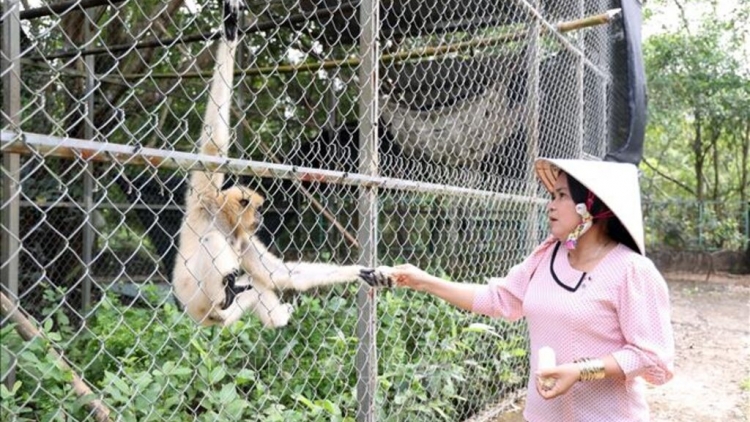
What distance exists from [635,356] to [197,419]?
5.86 ft

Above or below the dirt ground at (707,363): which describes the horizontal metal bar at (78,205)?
below

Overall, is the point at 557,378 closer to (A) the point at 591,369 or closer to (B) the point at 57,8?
(A) the point at 591,369

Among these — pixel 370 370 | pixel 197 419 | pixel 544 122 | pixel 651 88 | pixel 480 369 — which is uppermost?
pixel 651 88

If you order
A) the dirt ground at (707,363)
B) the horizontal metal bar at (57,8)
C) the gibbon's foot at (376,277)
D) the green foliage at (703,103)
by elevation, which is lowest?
the gibbon's foot at (376,277)

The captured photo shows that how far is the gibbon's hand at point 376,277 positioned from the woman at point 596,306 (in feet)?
1.81

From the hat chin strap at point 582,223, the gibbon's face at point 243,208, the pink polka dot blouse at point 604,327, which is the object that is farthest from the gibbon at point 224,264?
the hat chin strap at point 582,223

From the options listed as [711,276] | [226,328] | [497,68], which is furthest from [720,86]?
[226,328]

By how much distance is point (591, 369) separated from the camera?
217 cm

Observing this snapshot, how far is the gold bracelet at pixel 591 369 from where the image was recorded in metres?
2.16

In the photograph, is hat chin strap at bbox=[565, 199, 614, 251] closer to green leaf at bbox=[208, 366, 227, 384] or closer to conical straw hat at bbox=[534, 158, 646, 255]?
conical straw hat at bbox=[534, 158, 646, 255]

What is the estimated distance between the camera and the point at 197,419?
9.26 feet

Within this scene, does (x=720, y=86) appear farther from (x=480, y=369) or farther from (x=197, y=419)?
(x=197, y=419)

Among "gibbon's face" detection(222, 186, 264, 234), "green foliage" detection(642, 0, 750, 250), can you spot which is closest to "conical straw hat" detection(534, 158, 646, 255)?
"gibbon's face" detection(222, 186, 264, 234)

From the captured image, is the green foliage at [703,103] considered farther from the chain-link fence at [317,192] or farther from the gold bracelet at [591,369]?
the gold bracelet at [591,369]
